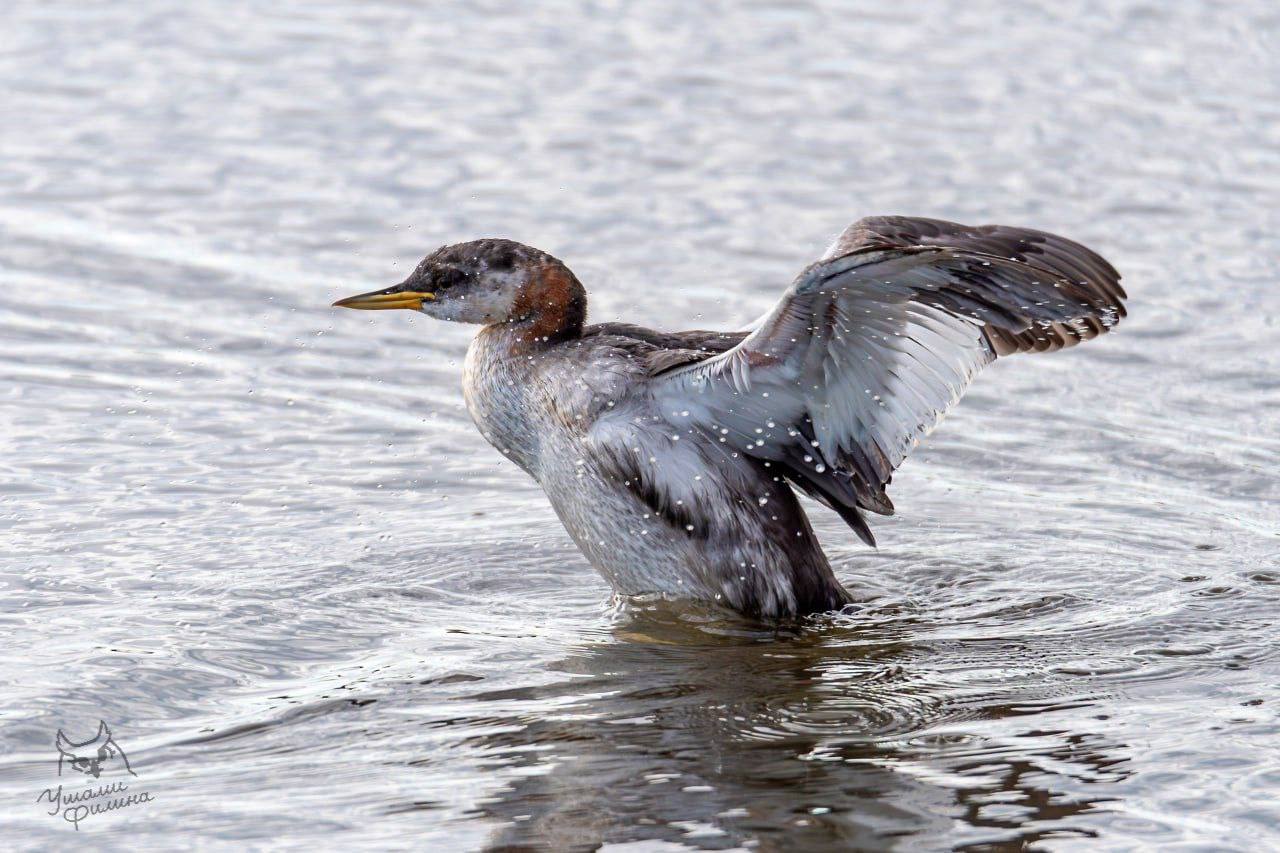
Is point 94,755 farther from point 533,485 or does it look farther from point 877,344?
point 533,485

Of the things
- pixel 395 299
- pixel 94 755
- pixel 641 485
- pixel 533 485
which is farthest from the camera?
pixel 533 485

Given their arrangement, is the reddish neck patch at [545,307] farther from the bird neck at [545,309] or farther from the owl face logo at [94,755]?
the owl face logo at [94,755]

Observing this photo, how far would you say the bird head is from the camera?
7758mm

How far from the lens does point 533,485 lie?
8.97 meters

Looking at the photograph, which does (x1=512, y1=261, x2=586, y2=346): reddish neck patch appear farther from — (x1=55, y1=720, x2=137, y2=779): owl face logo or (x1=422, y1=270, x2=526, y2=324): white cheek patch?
(x1=55, y1=720, x2=137, y2=779): owl face logo

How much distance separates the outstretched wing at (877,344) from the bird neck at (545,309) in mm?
700

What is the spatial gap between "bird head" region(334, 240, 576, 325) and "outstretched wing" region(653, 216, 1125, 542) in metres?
0.85

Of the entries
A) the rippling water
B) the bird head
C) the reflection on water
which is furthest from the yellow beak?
the reflection on water

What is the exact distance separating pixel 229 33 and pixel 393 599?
9099 millimetres

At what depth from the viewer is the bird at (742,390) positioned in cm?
683

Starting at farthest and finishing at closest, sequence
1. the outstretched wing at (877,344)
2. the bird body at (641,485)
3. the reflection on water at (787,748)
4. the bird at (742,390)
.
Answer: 1. the bird body at (641,485)
2. the bird at (742,390)
3. the outstretched wing at (877,344)
4. the reflection on water at (787,748)

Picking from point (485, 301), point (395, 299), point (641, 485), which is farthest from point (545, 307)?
point (641, 485)

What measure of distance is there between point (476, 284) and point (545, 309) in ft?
0.99

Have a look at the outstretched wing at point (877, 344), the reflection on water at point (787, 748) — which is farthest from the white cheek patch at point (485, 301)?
the reflection on water at point (787, 748)
